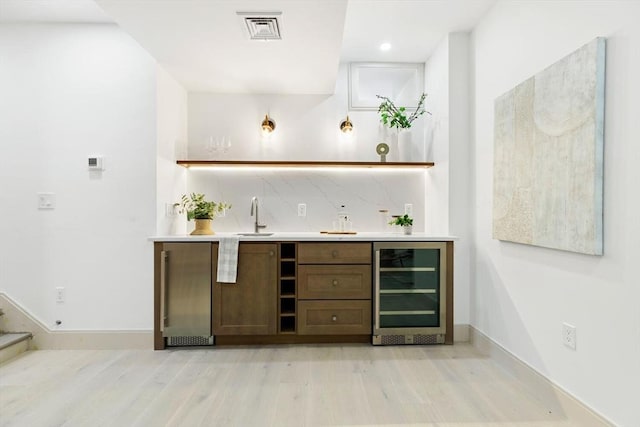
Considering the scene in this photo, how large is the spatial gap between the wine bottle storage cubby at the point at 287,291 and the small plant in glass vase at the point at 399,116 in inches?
60.2

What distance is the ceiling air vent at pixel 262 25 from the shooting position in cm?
227

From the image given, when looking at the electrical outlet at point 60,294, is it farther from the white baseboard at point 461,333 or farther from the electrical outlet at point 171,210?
the white baseboard at point 461,333

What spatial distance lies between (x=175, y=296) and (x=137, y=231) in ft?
2.01

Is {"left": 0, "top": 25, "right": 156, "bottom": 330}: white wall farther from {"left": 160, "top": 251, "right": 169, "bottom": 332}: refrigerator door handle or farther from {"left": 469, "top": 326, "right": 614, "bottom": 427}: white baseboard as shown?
{"left": 469, "top": 326, "right": 614, "bottom": 427}: white baseboard

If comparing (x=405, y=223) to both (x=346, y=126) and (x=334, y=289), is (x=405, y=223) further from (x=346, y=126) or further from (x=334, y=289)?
(x=346, y=126)

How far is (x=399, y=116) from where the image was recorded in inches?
142

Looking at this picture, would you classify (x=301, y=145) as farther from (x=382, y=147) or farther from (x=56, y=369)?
(x=56, y=369)

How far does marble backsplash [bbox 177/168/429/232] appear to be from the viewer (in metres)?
3.69

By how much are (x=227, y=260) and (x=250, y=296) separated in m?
0.35

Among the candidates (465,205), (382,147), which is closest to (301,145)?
(382,147)

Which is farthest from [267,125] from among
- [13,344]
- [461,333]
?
[13,344]

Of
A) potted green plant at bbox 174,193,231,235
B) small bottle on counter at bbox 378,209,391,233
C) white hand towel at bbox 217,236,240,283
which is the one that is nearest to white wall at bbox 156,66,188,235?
potted green plant at bbox 174,193,231,235

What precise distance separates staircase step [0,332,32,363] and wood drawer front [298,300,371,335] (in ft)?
7.06

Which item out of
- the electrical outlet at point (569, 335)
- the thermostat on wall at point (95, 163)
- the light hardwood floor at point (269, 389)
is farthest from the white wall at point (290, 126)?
the electrical outlet at point (569, 335)
